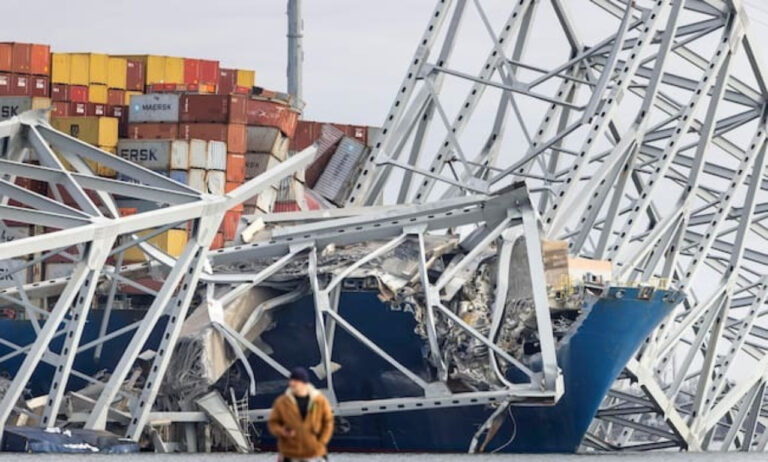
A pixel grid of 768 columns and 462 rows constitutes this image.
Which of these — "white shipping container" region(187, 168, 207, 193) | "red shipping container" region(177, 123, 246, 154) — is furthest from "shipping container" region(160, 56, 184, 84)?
"white shipping container" region(187, 168, 207, 193)

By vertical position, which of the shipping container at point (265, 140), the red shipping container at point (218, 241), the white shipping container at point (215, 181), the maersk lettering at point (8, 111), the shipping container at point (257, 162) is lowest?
the red shipping container at point (218, 241)

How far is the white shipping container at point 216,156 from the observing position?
70938 mm

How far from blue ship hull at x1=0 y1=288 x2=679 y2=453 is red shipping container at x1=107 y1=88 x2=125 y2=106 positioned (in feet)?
89.4

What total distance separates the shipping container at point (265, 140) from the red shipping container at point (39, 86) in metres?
8.95

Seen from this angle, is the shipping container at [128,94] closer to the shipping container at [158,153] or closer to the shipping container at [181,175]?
the shipping container at [158,153]

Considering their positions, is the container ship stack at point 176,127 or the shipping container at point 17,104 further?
the shipping container at point 17,104

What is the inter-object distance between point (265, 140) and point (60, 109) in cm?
809

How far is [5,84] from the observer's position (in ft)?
255

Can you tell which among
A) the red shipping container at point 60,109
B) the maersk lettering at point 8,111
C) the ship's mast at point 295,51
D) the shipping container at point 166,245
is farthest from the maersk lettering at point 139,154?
the ship's mast at point 295,51

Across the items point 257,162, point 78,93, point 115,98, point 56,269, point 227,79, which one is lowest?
point 56,269

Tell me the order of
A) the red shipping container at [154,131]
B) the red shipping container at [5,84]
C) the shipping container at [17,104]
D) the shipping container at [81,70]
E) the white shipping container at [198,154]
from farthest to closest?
the shipping container at [81,70] < the red shipping container at [5,84] < the shipping container at [17,104] < the red shipping container at [154,131] < the white shipping container at [198,154]

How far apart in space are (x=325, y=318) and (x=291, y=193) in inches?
783

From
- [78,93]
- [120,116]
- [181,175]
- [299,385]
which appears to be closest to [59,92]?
[78,93]

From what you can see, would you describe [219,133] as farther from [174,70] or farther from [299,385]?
[299,385]
